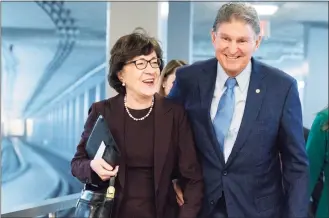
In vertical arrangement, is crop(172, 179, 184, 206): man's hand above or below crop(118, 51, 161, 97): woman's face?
below

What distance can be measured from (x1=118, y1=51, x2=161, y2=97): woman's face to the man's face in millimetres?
246

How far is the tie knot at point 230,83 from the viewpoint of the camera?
186 cm

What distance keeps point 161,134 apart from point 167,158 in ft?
0.30

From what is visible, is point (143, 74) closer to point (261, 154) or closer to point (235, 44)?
point (235, 44)

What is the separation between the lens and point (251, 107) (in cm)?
180

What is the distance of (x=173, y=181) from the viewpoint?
1943 mm

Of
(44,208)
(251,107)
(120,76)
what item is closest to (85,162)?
(120,76)

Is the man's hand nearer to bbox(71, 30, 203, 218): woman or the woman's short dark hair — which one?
bbox(71, 30, 203, 218): woman

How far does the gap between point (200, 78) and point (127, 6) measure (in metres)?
1.87

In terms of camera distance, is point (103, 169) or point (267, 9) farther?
point (267, 9)

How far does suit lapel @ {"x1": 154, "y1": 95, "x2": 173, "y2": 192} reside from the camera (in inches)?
71.4

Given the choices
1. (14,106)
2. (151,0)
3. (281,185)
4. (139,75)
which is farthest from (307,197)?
(14,106)

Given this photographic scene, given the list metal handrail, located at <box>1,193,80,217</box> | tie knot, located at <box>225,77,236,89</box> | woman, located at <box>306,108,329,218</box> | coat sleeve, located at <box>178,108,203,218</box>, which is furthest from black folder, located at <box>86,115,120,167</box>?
metal handrail, located at <box>1,193,80,217</box>

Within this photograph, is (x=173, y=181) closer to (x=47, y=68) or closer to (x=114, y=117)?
(x=114, y=117)
